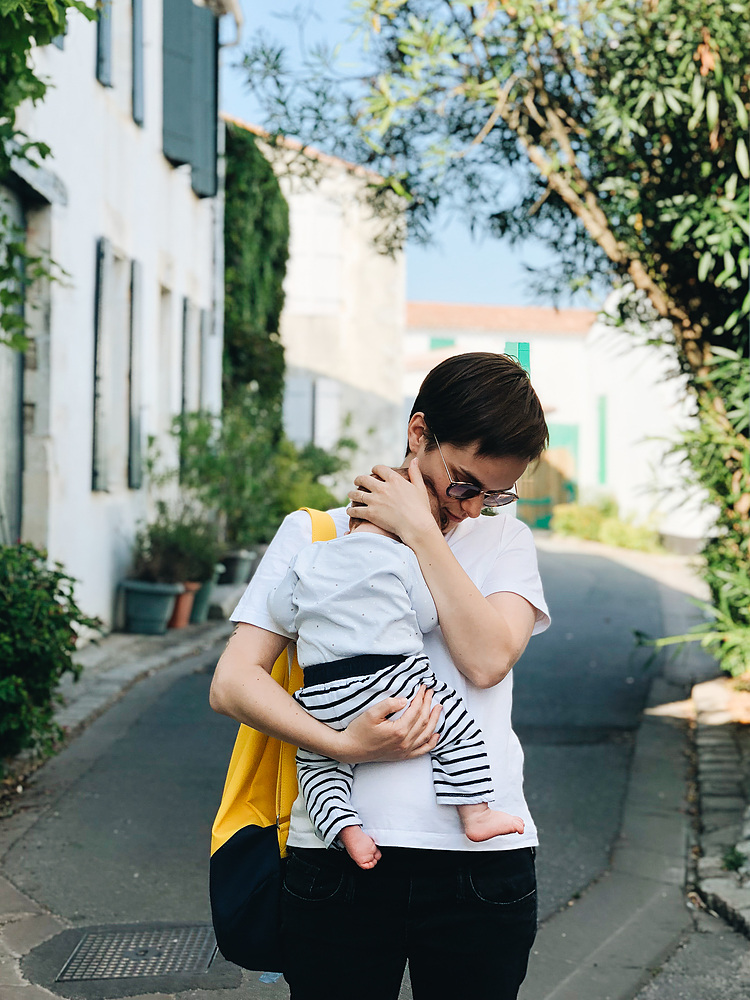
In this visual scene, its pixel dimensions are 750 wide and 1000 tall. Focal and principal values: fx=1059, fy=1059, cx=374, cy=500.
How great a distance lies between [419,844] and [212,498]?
30.5 feet

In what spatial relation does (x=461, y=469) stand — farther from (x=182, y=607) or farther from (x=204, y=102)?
(x=204, y=102)

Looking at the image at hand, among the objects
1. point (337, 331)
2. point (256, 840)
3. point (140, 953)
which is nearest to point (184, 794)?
point (140, 953)

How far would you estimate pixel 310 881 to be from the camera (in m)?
1.68

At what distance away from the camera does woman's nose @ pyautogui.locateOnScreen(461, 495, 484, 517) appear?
70.0 inches

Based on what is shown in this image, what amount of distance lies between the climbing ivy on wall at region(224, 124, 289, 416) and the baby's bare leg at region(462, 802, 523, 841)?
12.8 meters

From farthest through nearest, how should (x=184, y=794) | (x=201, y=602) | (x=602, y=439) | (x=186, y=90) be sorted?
(x=602, y=439) → (x=186, y=90) → (x=201, y=602) → (x=184, y=794)

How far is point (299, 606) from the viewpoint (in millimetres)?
1661

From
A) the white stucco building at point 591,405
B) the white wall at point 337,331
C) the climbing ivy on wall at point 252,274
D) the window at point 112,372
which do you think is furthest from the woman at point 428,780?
the white wall at point 337,331

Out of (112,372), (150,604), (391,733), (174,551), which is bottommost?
(150,604)

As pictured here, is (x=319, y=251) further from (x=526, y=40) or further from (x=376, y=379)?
(x=526, y=40)

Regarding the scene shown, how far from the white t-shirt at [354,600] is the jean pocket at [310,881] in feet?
1.07

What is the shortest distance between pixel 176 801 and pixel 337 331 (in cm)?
1901

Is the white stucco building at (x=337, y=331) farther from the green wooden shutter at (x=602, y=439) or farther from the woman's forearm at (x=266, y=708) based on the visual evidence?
the woman's forearm at (x=266, y=708)

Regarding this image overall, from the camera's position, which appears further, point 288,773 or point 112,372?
point 112,372
